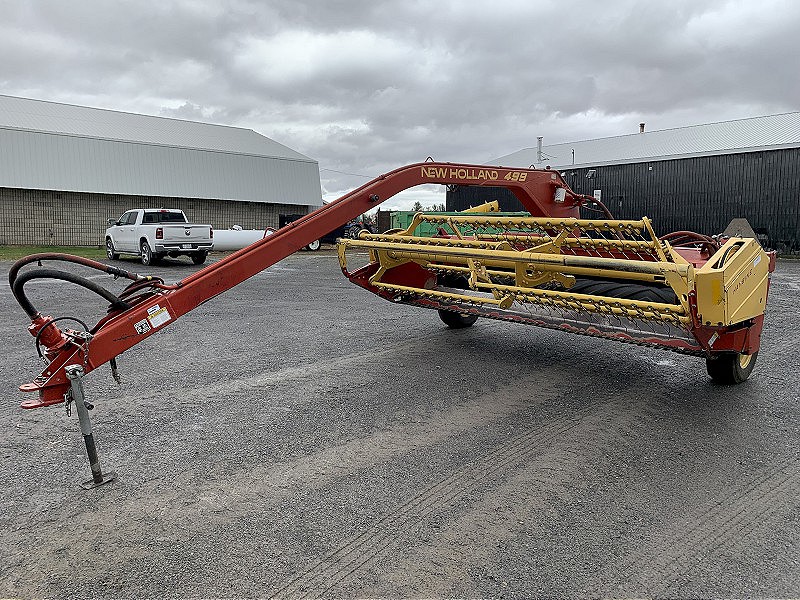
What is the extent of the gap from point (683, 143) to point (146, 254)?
24.4 metres

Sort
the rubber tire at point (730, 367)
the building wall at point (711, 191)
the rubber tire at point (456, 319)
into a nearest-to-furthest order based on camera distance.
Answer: the rubber tire at point (730, 367), the rubber tire at point (456, 319), the building wall at point (711, 191)

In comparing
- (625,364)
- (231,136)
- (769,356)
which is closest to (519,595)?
(625,364)

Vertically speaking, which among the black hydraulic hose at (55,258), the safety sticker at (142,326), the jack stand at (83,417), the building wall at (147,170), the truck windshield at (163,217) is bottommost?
the jack stand at (83,417)

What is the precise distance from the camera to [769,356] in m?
6.61

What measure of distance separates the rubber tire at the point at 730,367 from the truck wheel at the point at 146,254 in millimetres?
15548

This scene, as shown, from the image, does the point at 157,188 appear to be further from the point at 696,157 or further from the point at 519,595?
the point at 519,595

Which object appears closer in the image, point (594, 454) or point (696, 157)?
point (594, 454)

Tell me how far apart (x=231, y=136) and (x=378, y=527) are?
3294cm

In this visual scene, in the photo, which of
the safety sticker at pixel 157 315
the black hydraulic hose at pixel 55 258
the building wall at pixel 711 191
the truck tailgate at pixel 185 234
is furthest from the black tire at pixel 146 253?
the safety sticker at pixel 157 315

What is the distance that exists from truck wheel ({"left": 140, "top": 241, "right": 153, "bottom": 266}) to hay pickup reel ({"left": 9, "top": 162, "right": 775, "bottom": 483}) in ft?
42.0

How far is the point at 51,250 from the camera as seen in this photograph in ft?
77.6

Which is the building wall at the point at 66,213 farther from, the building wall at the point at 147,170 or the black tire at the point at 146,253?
the black tire at the point at 146,253

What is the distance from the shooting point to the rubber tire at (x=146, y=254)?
17.9 metres

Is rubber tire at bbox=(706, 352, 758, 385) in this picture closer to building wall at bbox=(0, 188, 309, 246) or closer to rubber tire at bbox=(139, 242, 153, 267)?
rubber tire at bbox=(139, 242, 153, 267)
